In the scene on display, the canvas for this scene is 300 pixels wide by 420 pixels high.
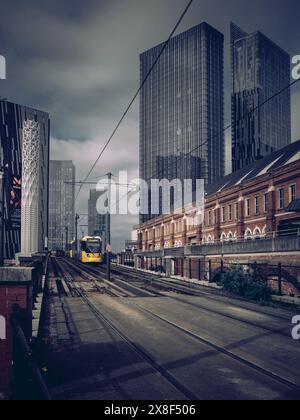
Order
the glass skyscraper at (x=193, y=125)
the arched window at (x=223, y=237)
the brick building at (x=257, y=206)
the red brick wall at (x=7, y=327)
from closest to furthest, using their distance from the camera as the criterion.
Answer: the red brick wall at (x=7, y=327) → the brick building at (x=257, y=206) → the arched window at (x=223, y=237) → the glass skyscraper at (x=193, y=125)

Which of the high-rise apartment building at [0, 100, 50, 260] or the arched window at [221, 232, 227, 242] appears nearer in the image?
the arched window at [221, 232, 227, 242]

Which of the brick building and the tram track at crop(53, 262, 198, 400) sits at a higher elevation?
the brick building

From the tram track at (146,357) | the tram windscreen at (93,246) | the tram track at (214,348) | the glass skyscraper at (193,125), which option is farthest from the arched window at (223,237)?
the glass skyscraper at (193,125)

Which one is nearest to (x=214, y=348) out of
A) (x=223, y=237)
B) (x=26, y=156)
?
(x=223, y=237)

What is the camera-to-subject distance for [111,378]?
7.82m

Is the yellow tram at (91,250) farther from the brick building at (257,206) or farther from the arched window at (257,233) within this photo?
the arched window at (257,233)

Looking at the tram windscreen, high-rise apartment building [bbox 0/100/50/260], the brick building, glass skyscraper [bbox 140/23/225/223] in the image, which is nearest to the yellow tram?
the tram windscreen

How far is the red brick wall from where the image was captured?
6.21m

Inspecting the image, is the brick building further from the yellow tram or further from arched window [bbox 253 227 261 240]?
the yellow tram

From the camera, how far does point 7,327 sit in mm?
6344

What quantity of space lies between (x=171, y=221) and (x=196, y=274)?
96.0ft

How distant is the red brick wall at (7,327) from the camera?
6.21 m

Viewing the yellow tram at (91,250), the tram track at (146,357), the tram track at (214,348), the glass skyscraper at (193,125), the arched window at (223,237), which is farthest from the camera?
the glass skyscraper at (193,125)
